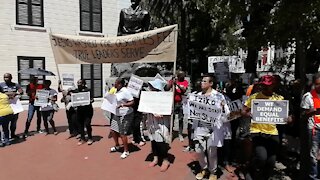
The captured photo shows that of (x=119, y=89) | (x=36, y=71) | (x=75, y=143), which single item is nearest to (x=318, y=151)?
(x=119, y=89)

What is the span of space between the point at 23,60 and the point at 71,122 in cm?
1034

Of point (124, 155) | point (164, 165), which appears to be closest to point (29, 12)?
point (124, 155)

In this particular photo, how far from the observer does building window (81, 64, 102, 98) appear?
68.5 feet

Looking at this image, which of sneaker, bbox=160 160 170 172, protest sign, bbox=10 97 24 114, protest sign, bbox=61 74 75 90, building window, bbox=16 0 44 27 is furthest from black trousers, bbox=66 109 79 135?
building window, bbox=16 0 44 27

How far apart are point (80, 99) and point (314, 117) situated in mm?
5453

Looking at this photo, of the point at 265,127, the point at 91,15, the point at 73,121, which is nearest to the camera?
the point at 265,127

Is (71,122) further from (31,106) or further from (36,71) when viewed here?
(36,71)

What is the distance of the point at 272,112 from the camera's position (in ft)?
16.6

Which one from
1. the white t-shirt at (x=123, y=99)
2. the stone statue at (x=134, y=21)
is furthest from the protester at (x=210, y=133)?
the stone statue at (x=134, y=21)

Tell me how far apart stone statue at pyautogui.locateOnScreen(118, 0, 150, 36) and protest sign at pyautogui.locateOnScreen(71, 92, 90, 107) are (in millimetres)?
4392

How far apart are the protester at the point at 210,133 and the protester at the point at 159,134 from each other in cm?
84

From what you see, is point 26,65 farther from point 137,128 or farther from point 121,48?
point 137,128

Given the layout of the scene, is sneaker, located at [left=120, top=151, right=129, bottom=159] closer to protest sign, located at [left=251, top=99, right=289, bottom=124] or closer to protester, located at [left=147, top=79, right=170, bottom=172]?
protester, located at [left=147, top=79, right=170, bottom=172]

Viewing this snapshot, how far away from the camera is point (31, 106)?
10.1 meters
